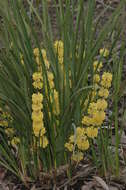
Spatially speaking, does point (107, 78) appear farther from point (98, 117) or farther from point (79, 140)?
point (79, 140)

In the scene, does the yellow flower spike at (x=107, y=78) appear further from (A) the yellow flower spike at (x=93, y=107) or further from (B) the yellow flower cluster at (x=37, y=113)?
(B) the yellow flower cluster at (x=37, y=113)

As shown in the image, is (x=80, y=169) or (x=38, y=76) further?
(x=80, y=169)

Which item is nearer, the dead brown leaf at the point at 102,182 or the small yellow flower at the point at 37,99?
the small yellow flower at the point at 37,99

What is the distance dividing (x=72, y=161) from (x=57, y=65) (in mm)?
495

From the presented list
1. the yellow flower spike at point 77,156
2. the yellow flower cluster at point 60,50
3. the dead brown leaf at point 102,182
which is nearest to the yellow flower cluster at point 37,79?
the yellow flower cluster at point 60,50

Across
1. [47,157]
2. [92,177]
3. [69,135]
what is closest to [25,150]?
[47,157]

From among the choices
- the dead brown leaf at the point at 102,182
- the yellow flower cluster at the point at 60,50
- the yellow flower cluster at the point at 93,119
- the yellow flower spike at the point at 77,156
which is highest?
the yellow flower cluster at the point at 60,50

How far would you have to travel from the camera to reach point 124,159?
1.75 m

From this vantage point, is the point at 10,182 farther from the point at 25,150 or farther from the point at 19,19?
the point at 19,19

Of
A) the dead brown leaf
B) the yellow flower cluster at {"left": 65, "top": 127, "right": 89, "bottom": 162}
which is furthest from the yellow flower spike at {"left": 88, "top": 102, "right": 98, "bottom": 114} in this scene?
the dead brown leaf

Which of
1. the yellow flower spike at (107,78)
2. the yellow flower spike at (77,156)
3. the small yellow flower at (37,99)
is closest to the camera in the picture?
the small yellow flower at (37,99)

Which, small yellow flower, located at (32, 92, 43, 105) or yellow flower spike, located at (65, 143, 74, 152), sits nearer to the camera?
small yellow flower, located at (32, 92, 43, 105)

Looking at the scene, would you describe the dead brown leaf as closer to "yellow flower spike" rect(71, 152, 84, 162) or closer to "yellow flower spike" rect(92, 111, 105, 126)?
"yellow flower spike" rect(71, 152, 84, 162)

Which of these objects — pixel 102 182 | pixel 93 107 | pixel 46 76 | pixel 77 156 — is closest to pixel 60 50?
pixel 46 76
